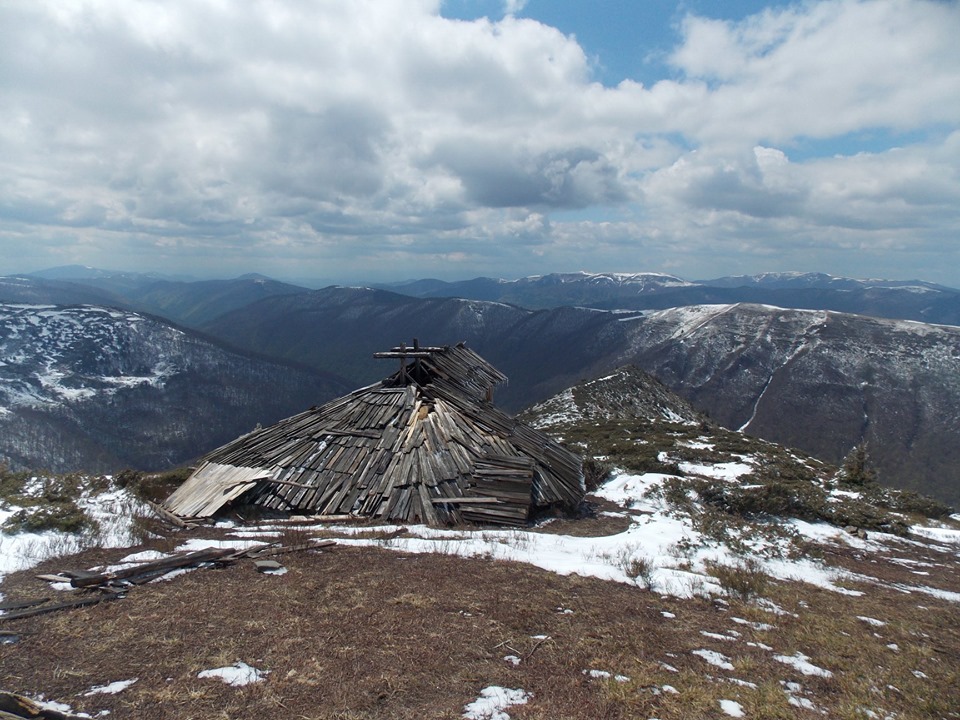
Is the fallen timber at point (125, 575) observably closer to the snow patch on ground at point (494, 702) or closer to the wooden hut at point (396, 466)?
the wooden hut at point (396, 466)

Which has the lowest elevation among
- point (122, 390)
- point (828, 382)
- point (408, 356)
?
point (122, 390)

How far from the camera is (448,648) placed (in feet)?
21.7

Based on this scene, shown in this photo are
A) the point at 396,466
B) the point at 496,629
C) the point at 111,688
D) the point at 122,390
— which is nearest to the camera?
the point at 111,688

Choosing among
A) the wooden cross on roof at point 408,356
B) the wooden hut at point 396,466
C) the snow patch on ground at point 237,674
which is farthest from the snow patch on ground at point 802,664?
the wooden cross on roof at point 408,356

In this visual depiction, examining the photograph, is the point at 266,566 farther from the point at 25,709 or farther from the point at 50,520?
the point at 25,709

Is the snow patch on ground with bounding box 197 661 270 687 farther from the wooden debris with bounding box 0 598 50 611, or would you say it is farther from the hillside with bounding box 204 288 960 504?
the hillside with bounding box 204 288 960 504

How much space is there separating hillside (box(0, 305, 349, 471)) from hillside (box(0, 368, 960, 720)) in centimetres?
11953

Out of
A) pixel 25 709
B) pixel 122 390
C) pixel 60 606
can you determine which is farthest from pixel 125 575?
pixel 122 390

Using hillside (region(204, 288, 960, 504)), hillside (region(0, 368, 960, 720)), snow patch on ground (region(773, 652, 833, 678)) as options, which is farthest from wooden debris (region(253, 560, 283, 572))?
hillside (region(204, 288, 960, 504))

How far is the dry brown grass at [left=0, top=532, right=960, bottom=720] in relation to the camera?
17.7ft

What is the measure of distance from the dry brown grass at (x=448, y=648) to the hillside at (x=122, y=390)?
120339 mm

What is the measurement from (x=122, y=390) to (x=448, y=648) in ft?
561

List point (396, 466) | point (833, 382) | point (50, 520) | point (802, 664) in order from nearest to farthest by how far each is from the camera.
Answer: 1. point (802, 664)
2. point (50, 520)
3. point (396, 466)
4. point (833, 382)

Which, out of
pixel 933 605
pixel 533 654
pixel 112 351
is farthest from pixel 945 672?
pixel 112 351
